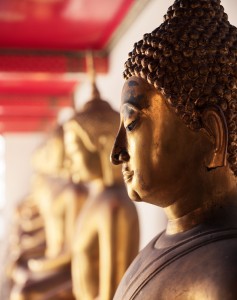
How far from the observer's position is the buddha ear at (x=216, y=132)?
51.5 inches

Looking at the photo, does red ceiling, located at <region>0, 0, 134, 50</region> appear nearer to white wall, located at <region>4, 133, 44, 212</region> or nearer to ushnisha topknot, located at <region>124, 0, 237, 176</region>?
ushnisha topknot, located at <region>124, 0, 237, 176</region>

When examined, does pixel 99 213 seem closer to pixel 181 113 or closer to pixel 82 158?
pixel 82 158

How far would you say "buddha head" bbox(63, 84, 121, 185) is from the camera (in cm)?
235

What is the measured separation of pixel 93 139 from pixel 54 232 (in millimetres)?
1336

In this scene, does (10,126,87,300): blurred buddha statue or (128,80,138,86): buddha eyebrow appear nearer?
(128,80,138,86): buddha eyebrow

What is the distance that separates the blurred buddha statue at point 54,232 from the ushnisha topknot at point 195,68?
5.54ft

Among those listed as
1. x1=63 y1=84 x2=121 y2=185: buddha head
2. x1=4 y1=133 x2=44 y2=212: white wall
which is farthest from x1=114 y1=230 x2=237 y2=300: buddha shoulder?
x1=4 y1=133 x2=44 y2=212: white wall

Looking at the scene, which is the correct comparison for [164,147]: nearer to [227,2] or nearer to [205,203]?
[205,203]

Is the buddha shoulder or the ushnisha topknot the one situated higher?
the ushnisha topknot

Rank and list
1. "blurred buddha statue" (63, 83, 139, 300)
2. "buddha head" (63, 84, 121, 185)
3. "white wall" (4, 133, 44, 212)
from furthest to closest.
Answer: "white wall" (4, 133, 44, 212)
"buddha head" (63, 84, 121, 185)
"blurred buddha statue" (63, 83, 139, 300)

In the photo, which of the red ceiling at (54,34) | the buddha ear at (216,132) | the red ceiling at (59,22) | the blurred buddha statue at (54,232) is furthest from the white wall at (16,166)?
the buddha ear at (216,132)

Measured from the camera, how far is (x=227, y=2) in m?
1.86

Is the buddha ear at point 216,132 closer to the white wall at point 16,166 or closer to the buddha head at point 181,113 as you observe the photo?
the buddha head at point 181,113

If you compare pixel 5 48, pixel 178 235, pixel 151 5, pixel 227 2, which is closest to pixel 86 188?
pixel 5 48
